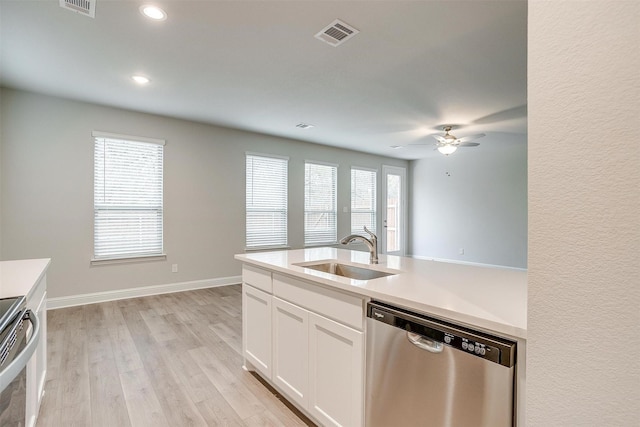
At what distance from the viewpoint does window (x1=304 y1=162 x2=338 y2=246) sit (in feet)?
20.9

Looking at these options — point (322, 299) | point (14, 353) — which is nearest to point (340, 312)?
point (322, 299)

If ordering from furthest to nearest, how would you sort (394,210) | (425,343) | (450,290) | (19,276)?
1. (394,210)
2. (19,276)
3. (450,290)
4. (425,343)

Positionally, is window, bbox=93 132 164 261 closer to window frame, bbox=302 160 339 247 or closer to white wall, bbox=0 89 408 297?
white wall, bbox=0 89 408 297

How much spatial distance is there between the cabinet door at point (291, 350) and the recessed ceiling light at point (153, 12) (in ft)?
7.00

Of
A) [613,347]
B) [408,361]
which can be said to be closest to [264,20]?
[408,361]

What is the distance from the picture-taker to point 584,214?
74 centimetres

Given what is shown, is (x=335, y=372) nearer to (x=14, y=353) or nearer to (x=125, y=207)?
(x=14, y=353)

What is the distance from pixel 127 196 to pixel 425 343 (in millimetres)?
4472

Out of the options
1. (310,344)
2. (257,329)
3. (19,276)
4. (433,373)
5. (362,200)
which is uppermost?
(362,200)

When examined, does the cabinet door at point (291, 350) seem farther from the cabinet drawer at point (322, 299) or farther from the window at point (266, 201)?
the window at point (266, 201)

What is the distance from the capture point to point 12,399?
1.14m

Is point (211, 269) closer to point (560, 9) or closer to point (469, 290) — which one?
point (469, 290)

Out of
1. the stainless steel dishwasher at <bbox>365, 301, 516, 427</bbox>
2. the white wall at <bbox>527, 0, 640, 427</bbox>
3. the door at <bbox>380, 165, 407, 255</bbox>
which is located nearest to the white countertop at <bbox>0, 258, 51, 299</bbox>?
the stainless steel dishwasher at <bbox>365, 301, 516, 427</bbox>

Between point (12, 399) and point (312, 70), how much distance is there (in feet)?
10.1
